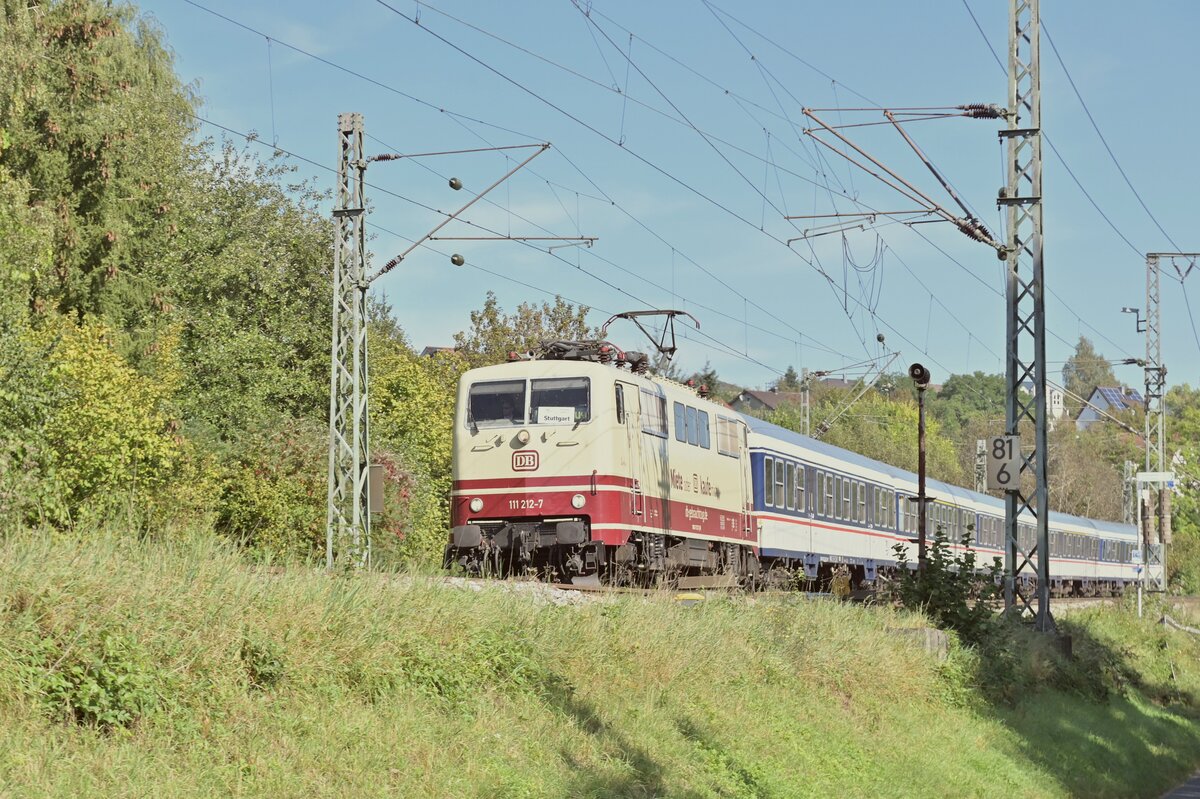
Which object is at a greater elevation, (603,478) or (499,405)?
(499,405)

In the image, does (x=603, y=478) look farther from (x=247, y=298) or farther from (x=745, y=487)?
(x=247, y=298)

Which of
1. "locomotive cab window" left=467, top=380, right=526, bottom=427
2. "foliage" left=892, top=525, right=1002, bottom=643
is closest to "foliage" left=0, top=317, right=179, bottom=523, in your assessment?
"locomotive cab window" left=467, top=380, right=526, bottom=427

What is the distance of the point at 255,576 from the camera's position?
1055 cm

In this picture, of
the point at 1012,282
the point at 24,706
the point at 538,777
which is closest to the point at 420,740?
the point at 538,777

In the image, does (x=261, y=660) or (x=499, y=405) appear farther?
(x=499, y=405)

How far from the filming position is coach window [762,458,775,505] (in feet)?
97.0

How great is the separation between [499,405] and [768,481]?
8.83 meters

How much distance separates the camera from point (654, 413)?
23.5 m

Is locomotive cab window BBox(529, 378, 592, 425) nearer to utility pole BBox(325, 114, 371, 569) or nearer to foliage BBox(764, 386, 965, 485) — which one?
utility pole BBox(325, 114, 371, 569)

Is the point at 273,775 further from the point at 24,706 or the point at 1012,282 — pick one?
the point at 1012,282

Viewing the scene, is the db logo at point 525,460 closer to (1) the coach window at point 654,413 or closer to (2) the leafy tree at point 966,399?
(1) the coach window at point 654,413

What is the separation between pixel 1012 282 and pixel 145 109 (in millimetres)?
24090

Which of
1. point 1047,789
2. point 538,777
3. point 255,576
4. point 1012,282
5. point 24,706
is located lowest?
point 1047,789

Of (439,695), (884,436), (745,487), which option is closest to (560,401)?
(745,487)
